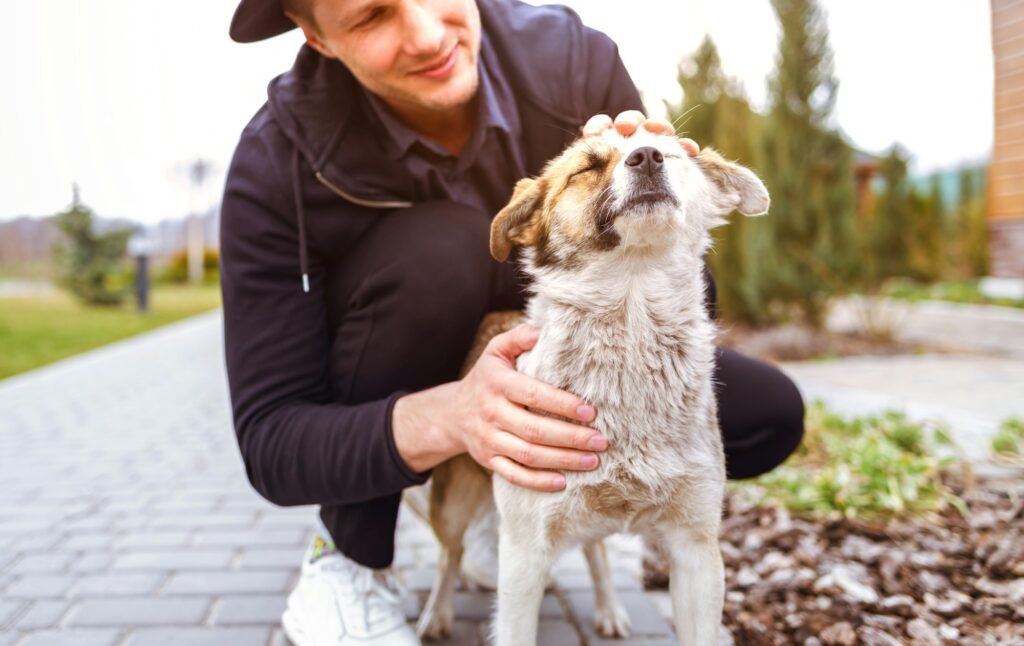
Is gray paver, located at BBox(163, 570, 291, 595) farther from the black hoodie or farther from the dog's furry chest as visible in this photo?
the dog's furry chest

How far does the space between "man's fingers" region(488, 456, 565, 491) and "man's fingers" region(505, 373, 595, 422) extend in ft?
Result: 0.48

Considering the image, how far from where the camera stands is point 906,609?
8.64 ft

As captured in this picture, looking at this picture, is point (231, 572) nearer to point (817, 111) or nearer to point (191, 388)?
point (191, 388)

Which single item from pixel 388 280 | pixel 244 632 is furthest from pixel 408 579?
pixel 388 280

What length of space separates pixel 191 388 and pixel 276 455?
6295 mm

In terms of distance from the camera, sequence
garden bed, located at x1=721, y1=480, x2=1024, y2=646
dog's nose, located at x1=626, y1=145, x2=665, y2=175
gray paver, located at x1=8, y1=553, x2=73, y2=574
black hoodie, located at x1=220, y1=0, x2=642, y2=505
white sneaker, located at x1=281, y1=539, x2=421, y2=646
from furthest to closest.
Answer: gray paver, located at x1=8, y1=553, x2=73, y2=574 → white sneaker, located at x1=281, y1=539, x2=421, y2=646 → garden bed, located at x1=721, y1=480, x2=1024, y2=646 → black hoodie, located at x1=220, y1=0, x2=642, y2=505 → dog's nose, located at x1=626, y1=145, x2=665, y2=175

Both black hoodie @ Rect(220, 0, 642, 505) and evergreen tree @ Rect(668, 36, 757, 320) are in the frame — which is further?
evergreen tree @ Rect(668, 36, 757, 320)

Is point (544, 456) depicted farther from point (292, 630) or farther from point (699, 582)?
point (292, 630)

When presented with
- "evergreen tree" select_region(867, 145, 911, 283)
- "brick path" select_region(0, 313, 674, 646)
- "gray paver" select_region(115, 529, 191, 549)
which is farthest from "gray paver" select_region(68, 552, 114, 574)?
"evergreen tree" select_region(867, 145, 911, 283)

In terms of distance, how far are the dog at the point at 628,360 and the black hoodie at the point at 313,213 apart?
482mm

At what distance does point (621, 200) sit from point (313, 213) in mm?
1091

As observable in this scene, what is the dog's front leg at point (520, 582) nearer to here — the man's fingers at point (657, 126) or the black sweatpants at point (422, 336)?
the black sweatpants at point (422, 336)

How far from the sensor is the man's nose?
2.31 m

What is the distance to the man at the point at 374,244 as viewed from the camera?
2.40 meters
